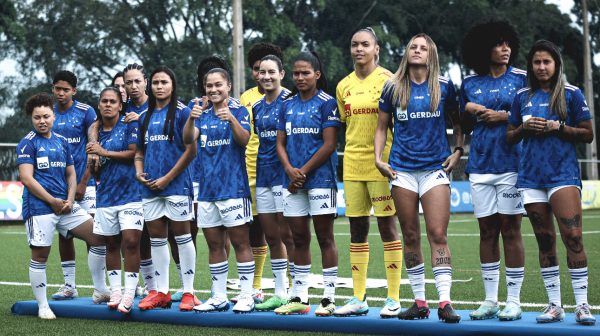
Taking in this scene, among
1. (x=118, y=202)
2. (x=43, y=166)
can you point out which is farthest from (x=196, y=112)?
(x=43, y=166)

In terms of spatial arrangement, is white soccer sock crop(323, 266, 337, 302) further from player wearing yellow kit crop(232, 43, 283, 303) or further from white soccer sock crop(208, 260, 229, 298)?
player wearing yellow kit crop(232, 43, 283, 303)

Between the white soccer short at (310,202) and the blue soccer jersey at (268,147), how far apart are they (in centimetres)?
39

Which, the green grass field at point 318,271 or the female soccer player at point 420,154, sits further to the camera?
the green grass field at point 318,271

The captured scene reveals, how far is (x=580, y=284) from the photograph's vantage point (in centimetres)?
699

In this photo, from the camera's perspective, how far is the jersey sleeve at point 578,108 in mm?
6984

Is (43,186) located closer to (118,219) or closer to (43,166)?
(43,166)

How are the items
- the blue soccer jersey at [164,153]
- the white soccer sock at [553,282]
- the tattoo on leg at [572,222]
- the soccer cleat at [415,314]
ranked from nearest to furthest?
1. the tattoo on leg at [572,222]
2. the white soccer sock at [553,282]
3. the soccer cleat at [415,314]
4. the blue soccer jersey at [164,153]

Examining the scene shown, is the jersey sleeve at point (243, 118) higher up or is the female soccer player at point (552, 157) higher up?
the jersey sleeve at point (243, 118)

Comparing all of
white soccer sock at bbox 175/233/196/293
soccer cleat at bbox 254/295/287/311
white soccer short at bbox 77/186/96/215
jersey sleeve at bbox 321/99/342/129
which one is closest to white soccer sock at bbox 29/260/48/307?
white soccer short at bbox 77/186/96/215

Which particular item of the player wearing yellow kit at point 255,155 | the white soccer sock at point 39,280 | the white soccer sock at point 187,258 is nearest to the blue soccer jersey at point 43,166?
the white soccer sock at point 39,280

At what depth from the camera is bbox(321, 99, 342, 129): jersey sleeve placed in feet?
25.7

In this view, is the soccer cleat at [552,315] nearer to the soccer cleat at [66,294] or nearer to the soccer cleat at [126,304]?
the soccer cleat at [126,304]

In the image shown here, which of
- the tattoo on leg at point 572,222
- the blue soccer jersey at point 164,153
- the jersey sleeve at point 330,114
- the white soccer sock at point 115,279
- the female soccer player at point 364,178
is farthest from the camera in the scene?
the white soccer sock at point 115,279

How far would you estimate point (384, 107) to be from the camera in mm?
7410
